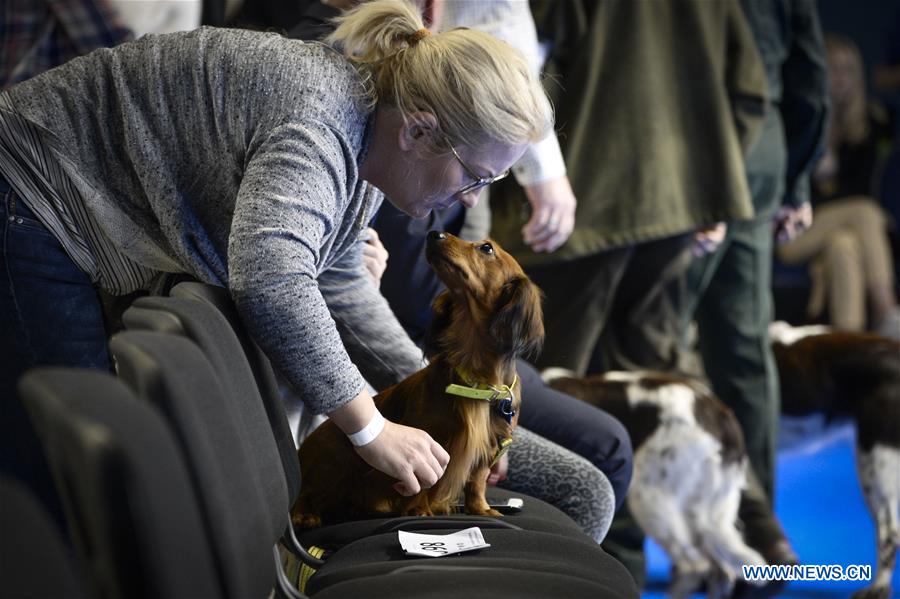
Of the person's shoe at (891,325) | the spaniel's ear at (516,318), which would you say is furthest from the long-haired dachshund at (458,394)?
the person's shoe at (891,325)

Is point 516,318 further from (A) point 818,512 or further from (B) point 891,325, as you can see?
(B) point 891,325

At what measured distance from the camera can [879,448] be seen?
127 inches

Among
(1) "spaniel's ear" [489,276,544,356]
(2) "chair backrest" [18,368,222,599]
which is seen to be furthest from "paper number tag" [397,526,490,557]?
(2) "chair backrest" [18,368,222,599]

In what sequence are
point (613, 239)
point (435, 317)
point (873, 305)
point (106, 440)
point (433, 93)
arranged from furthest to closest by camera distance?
point (873, 305) → point (613, 239) → point (435, 317) → point (433, 93) → point (106, 440)

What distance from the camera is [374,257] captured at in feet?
6.32

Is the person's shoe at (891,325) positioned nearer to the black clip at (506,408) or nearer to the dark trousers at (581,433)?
the dark trousers at (581,433)

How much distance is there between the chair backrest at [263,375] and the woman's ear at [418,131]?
0.32 meters

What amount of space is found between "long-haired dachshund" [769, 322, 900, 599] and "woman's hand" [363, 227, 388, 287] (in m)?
1.81

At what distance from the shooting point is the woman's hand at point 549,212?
2375mm

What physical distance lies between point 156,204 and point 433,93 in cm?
40

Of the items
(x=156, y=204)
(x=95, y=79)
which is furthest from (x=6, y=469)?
(x=95, y=79)

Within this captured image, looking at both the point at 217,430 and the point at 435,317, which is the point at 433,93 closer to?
the point at 435,317

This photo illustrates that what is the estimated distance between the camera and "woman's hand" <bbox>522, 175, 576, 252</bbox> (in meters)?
2.38

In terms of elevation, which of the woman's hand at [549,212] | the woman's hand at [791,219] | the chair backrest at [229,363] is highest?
the chair backrest at [229,363]
